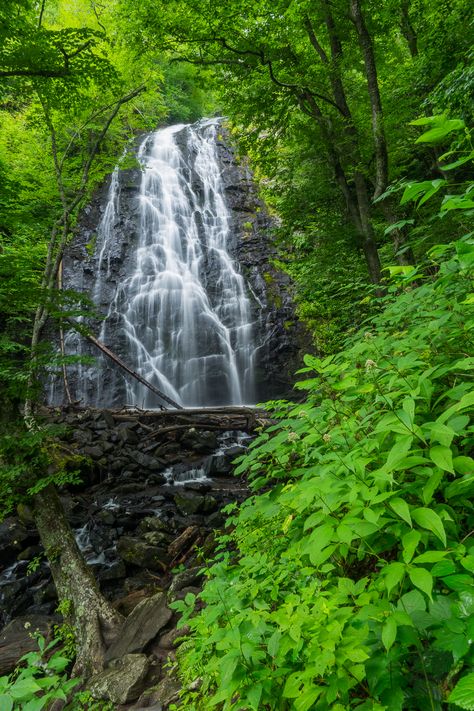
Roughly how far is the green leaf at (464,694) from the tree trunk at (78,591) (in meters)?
3.76

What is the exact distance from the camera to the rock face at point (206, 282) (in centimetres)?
1427

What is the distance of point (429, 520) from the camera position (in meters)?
1.22

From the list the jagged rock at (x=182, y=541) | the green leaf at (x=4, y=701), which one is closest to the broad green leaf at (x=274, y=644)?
the green leaf at (x=4, y=701)

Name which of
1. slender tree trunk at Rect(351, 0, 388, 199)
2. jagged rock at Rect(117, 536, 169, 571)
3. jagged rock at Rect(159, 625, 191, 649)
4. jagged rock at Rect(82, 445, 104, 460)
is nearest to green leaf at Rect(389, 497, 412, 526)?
jagged rock at Rect(159, 625, 191, 649)

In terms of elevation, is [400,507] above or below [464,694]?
above

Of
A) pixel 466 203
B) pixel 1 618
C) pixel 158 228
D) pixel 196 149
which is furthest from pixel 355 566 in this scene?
pixel 196 149

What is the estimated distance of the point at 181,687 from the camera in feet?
8.30

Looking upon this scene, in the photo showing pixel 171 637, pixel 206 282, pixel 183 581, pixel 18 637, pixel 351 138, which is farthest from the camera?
pixel 206 282

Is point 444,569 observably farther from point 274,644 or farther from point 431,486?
point 274,644

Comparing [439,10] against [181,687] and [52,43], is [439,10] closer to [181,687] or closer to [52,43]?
[52,43]

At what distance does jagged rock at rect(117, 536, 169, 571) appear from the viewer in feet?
17.3

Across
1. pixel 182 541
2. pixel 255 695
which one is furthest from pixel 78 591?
pixel 255 695

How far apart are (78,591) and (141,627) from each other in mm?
1014

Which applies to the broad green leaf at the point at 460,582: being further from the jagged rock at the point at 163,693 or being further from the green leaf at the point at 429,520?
the jagged rock at the point at 163,693
